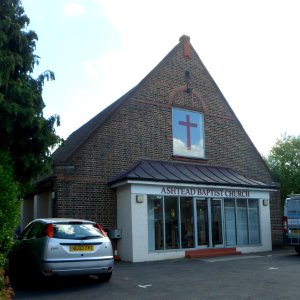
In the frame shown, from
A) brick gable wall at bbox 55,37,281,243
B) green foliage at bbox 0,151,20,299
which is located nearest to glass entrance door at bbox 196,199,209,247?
brick gable wall at bbox 55,37,281,243

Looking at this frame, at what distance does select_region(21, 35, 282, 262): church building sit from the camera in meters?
16.0

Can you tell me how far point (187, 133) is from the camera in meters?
19.6

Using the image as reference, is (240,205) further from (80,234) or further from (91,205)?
(80,234)

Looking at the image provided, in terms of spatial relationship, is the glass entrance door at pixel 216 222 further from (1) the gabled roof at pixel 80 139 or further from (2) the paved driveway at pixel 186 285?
(1) the gabled roof at pixel 80 139

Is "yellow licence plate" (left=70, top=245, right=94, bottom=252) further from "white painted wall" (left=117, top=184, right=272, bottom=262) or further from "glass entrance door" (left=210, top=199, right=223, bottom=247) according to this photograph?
"glass entrance door" (left=210, top=199, right=223, bottom=247)

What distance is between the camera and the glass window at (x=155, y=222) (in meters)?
16.1

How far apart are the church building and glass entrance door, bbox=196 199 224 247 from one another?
0.04 meters

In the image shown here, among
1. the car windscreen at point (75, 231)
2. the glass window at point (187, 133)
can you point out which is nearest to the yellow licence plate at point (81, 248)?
the car windscreen at point (75, 231)

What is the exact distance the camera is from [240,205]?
18688mm

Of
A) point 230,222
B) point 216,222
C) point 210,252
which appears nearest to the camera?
point 210,252

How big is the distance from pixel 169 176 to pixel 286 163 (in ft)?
73.5

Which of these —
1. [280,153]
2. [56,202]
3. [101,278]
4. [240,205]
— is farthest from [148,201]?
[280,153]

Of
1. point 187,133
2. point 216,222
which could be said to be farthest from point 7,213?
point 187,133

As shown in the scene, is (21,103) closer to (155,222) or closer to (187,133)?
(155,222)
